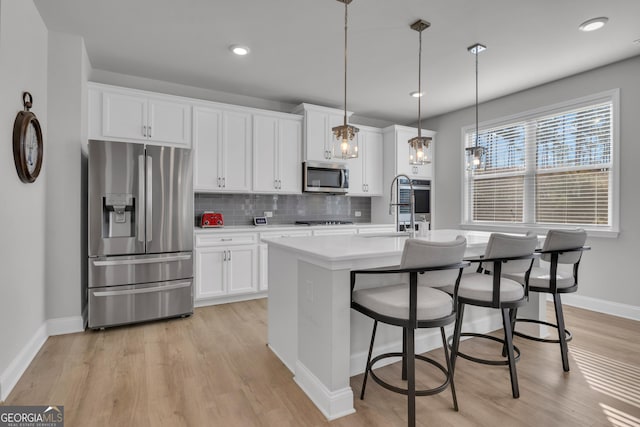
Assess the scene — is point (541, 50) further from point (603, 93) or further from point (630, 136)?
point (630, 136)

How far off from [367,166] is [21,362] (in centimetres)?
436

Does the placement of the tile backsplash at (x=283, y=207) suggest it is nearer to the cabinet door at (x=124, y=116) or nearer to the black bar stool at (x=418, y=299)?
the cabinet door at (x=124, y=116)

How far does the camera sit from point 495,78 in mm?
3832

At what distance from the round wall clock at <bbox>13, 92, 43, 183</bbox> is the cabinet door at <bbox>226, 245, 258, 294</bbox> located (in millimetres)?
1898

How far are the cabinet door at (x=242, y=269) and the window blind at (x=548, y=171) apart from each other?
2.75 m

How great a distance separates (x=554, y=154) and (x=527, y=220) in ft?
2.81

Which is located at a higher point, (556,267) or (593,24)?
(593,24)

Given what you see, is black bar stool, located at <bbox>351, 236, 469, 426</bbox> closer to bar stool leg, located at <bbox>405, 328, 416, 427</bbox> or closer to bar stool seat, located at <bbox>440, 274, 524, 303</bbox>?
bar stool leg, located at <bbox>405, 328, 416, 427</bbox>

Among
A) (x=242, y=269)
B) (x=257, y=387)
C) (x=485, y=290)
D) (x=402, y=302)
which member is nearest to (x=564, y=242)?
(x=485, y=290)

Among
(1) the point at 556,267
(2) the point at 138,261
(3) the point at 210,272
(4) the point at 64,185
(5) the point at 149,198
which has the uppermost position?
(4) the point at 64,185

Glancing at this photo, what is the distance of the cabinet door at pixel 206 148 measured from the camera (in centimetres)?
385

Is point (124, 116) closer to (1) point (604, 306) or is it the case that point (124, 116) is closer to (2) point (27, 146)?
(2) point (27, 146)

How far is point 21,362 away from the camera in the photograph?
87.0 inches

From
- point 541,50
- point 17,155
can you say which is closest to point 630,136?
point 541,50
